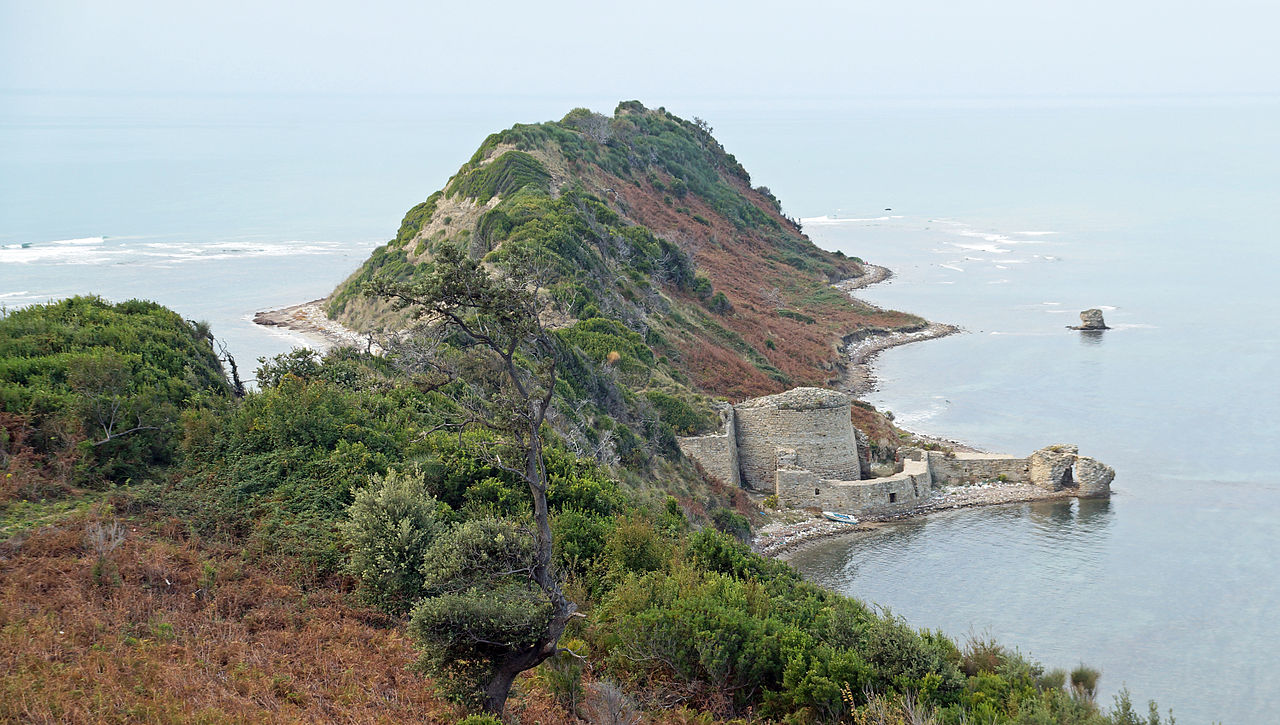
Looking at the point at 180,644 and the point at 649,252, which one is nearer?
the point at 180,644

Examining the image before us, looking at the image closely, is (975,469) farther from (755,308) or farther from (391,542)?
(391,542)

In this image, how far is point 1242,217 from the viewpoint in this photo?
112250 mm

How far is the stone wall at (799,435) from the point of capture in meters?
31.3

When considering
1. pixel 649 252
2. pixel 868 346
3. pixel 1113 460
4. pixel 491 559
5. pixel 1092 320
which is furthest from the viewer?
pixel 1092 320

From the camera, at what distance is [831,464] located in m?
31.5

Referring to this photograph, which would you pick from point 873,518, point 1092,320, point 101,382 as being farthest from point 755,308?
point 101,382

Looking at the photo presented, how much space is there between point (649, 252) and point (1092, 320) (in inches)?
1160

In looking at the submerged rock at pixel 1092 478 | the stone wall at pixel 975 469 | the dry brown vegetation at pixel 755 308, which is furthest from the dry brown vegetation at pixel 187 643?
the dry brown vegetation at pixel 755 308

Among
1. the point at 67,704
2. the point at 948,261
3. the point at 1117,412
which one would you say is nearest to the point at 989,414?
the point at 1117,412

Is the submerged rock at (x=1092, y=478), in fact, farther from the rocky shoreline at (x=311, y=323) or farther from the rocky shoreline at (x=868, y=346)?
the rocky shoreline at (x=311, y=323)

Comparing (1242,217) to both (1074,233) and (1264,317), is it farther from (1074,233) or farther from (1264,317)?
(1264,317)

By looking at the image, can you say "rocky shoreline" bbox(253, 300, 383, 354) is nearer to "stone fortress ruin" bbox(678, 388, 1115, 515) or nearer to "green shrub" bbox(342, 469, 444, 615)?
"stone fortress ruin" bbox(678, 388, 1115, 515)

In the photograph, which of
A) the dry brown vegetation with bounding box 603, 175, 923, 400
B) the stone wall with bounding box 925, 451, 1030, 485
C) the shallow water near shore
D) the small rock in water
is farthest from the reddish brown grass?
the small rock in water

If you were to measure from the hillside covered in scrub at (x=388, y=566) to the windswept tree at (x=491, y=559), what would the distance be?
0.11 ft
